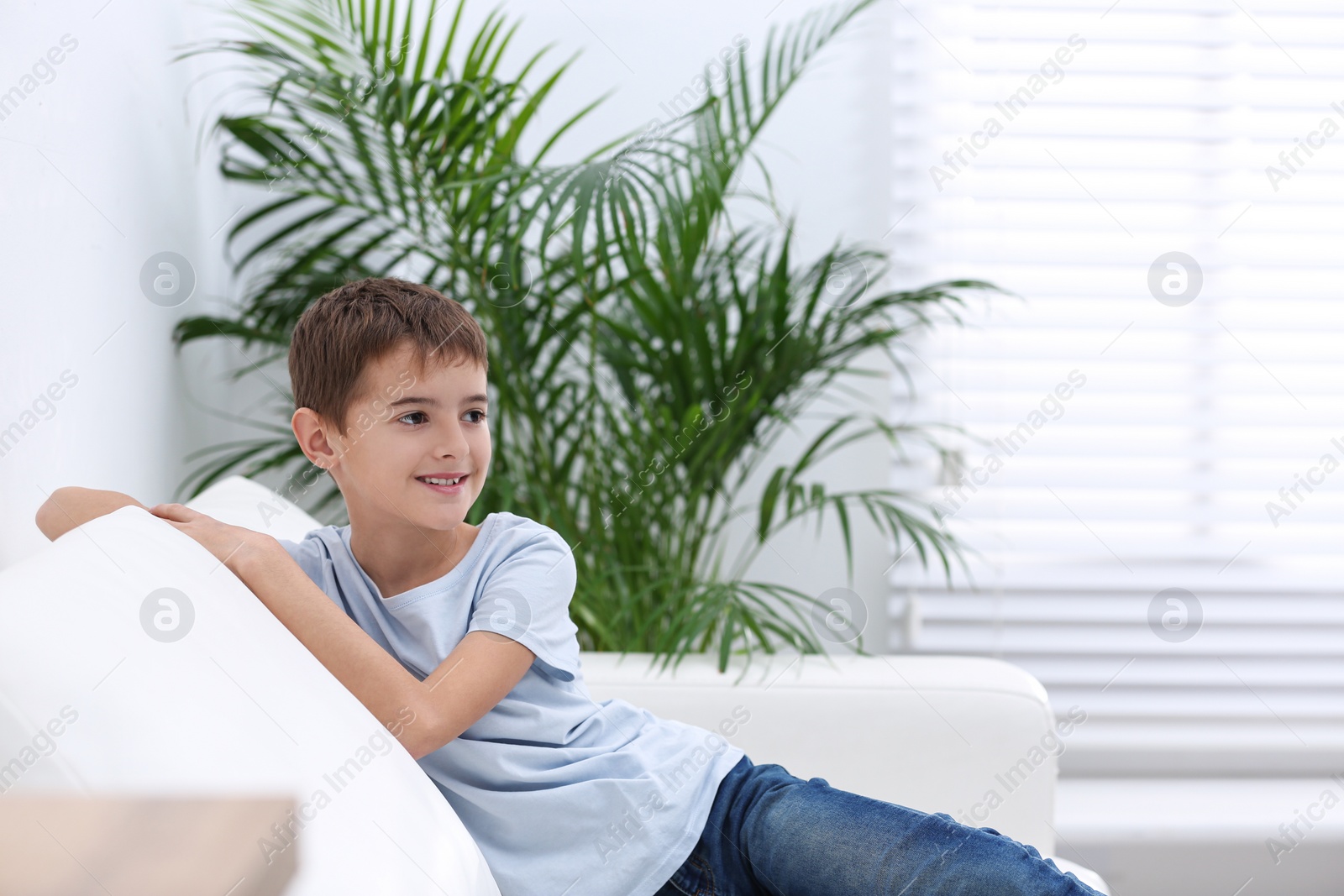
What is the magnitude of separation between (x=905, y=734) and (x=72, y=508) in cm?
96

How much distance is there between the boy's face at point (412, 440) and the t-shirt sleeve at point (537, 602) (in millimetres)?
71


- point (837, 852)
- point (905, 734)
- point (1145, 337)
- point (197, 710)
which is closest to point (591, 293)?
point (905, 734)

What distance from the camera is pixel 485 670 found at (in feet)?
2.66

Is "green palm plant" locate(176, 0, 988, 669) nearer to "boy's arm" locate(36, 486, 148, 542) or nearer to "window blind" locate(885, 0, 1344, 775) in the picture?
"window blind" locate(885, 0, 1344, 775)

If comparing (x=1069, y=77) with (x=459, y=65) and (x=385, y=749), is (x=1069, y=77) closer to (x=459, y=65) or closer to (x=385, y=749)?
(x=459, y=65)

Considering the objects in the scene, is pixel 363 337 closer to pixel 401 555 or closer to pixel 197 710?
pixel 401 555

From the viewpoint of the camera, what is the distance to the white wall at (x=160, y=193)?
0.98 meters

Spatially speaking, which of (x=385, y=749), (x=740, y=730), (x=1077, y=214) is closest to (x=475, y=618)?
(x=385, y=749)

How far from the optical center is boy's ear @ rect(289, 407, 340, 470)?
921mm

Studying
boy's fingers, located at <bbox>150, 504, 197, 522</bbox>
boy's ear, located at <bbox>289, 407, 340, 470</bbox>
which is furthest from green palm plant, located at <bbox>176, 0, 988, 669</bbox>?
boy's fingers, located at <bbox>150, 504, 197, 522</bbox>

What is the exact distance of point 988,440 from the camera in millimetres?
2064

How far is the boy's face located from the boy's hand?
112 mm

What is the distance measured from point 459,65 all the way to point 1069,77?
1266mm

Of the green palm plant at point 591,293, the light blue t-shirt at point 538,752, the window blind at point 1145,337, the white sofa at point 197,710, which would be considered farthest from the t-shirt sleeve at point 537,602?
the window blind at point 1145,337
